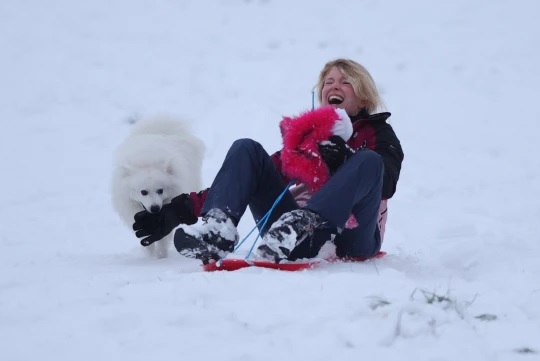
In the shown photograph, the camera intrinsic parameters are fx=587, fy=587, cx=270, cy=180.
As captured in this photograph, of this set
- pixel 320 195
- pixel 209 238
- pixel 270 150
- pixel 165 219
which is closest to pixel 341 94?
pixel 320 195

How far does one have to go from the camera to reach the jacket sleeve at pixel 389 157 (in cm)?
285

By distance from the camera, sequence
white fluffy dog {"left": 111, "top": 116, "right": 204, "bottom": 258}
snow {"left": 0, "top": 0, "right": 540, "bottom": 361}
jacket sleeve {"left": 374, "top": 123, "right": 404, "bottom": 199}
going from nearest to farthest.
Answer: snow {"left": 0, "top": 0, "right": 540, "bottom": 361} < jacket sleeve {"left": 374, "top": 123, "right": 404, "bottom": 199} < white fluffy dog {"left": 111, "top": 116, "right": 204, "bottom": 258}

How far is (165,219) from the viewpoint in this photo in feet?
9.72

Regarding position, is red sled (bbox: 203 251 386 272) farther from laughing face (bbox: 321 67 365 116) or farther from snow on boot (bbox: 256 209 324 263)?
laughing face (bbox: 321 67 365 116)

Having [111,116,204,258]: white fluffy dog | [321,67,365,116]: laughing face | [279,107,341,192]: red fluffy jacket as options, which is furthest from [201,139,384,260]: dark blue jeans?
[111,116,204,258]: white fluffy dog

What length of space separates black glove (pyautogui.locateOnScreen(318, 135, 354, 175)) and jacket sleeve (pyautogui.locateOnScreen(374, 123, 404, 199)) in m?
0.27

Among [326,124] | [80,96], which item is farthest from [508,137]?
[80,96]

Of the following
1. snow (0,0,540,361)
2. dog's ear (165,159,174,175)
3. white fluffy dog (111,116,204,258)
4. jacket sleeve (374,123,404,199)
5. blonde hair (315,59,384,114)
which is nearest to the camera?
snow (0,0,540,361)

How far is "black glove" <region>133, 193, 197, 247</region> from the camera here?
293 centimetres

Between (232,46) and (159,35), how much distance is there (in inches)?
46.3

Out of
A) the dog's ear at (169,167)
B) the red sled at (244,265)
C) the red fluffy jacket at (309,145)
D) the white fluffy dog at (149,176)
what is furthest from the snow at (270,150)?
the dog's ear at (169,167)

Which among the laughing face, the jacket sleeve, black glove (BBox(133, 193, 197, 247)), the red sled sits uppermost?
the laughing face

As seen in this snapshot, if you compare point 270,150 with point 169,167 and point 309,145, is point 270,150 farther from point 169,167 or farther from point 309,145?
point 309,145

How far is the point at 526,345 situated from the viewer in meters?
1.73
